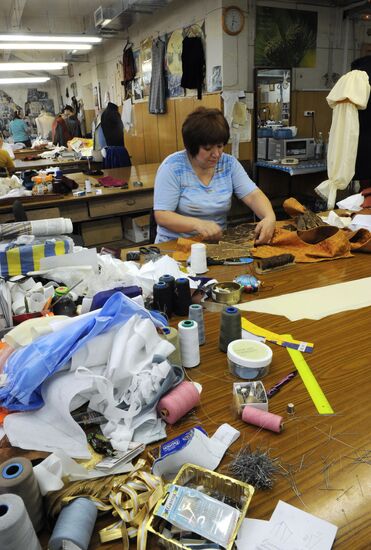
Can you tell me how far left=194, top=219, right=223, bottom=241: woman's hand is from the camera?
203 cm

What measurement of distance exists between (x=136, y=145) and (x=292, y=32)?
3.65m

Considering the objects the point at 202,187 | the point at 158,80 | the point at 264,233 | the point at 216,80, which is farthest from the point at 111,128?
the point at 264,233

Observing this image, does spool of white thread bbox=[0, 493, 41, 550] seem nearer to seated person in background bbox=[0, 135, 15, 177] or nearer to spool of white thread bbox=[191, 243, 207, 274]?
spool of white thread bbox=[191, 243, 207, 274]

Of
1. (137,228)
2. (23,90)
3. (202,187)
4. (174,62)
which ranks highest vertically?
(23,90)

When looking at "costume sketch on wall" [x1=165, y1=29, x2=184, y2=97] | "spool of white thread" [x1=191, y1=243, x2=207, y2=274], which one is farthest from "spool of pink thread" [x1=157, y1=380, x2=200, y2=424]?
"costume sketch on wall" [x1=165, y1=29, x2=184, y2=97]

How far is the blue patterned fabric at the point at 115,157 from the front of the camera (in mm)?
5340

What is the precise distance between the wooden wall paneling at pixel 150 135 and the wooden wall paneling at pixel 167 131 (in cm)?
14

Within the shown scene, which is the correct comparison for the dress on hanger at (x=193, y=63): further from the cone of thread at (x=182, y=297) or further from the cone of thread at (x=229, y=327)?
the cone of thread at (x=229, y=327)

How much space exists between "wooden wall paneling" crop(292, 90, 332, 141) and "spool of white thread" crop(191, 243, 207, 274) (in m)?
4.44

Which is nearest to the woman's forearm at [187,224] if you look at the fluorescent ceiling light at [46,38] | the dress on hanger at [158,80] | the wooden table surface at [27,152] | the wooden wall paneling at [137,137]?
the fluorescent ceiling light at [46,38]

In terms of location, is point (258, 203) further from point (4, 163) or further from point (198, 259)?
point (4, 163)

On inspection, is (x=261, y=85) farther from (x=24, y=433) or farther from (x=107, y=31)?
(x=24, y=433)

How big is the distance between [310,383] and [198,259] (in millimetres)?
812

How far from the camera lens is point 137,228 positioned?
3.93m
